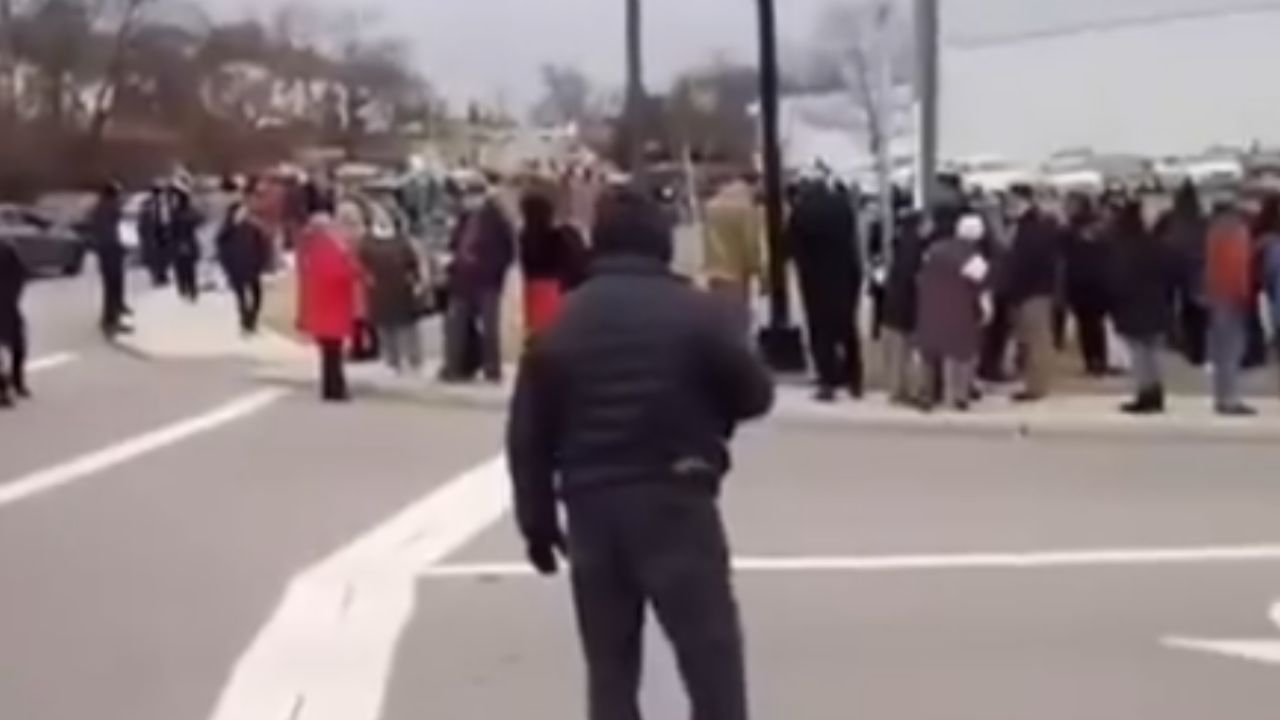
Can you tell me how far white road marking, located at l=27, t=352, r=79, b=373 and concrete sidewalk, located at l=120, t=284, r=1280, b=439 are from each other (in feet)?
2.71

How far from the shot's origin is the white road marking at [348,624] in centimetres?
1087

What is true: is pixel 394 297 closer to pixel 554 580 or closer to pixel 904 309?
pixel 904 309

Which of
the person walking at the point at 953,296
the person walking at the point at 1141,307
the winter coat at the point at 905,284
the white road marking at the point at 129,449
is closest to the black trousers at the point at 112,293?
the white road marking at the point at 129,449

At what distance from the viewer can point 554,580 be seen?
14055mm

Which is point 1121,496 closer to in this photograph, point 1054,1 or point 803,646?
point 803,646

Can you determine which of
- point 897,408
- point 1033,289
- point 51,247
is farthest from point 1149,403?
point 51,247

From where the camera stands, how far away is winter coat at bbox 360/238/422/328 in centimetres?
2677

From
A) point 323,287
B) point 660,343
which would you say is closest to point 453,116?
point 323,287

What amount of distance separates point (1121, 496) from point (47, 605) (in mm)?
6846

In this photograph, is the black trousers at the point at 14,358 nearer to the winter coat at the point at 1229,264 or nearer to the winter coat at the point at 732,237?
the winter coat at the point at 732,237

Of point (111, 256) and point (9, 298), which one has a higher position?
point (9, 298)

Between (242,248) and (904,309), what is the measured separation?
41.5 ft

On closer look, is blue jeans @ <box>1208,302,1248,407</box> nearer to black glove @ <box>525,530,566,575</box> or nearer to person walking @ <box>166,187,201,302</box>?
black glove @ <box>525,530,566,575</box>

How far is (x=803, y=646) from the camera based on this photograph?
1203 cm
